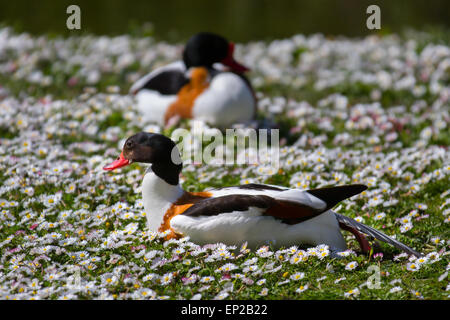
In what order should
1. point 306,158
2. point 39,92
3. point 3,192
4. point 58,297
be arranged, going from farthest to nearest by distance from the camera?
point 39,92, point 306,158, point 3,192, point 58,297

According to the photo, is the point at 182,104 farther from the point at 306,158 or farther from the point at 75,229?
the point at 75,229

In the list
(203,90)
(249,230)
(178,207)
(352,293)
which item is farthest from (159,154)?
(203,90)

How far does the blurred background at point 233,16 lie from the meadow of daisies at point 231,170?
14.6 ft

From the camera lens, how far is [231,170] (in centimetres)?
611

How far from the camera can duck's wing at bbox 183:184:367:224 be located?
419 centimetres

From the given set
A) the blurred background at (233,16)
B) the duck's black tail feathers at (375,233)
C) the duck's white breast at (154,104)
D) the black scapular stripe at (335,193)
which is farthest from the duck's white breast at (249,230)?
the blurred background at (233,16)

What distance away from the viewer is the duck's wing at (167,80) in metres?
7.17

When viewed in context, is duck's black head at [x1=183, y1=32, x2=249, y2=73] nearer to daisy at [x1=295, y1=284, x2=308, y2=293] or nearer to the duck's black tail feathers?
the duck's black tail feathers

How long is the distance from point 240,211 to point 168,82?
3409mm

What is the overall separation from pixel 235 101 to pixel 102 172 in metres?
1.92

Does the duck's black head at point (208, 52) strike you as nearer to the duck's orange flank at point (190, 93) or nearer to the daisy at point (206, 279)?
the duck's orange flank at point (190, 93)
